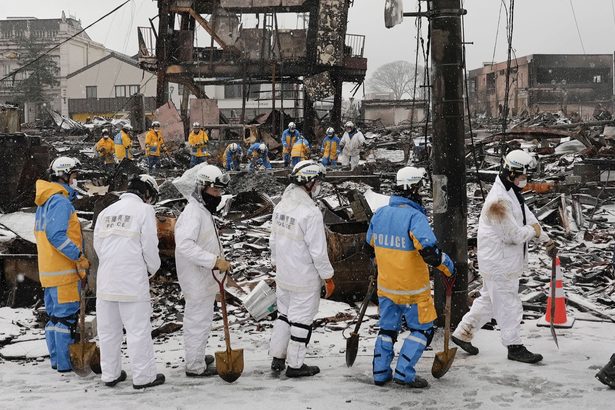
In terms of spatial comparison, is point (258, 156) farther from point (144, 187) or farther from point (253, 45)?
point (144, 187)

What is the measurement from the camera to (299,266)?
5.46 metres

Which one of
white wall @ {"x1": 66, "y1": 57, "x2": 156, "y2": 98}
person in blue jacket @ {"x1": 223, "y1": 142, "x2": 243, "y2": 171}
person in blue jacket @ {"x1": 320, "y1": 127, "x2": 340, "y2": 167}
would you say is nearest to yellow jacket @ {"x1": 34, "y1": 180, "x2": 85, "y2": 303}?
person in blue jacket @ {"x1": 223, "y1": 142, "x2": 243, "y2": 171}

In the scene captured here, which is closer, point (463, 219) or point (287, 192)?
point (287, 192)

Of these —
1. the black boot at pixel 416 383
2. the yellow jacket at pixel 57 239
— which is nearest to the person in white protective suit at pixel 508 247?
the black boot at pixel 416 383

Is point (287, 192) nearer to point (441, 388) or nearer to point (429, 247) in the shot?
point (429, 247)

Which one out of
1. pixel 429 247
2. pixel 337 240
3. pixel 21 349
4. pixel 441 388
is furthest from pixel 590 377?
pixel 21 349

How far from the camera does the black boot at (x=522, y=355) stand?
553cm

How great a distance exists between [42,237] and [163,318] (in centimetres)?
213

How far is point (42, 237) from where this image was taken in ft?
19.0

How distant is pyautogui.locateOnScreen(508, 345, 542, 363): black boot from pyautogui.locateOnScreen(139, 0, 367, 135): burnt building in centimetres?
2363

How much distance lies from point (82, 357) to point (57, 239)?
101 centimetres

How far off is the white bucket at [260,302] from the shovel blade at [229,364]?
2051 millimetres

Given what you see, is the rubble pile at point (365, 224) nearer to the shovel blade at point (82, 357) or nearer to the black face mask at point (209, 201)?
the shovel blade at point (82, 357)

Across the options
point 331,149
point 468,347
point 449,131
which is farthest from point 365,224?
point 331,149
